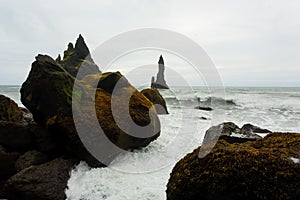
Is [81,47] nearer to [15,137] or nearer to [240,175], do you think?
[15,137]

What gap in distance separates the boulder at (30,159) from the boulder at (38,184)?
64 centimetres

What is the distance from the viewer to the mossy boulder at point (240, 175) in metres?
2.58

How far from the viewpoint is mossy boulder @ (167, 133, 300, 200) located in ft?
8.46

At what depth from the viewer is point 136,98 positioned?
24.3 feet

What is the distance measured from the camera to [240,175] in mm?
2725

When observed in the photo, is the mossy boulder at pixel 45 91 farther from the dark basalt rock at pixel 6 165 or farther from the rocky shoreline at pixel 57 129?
Result: the dark basalt rock at pixel 6 165

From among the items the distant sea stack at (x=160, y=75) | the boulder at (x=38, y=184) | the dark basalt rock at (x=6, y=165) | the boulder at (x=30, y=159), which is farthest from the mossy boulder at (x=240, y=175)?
the distant sea stack at (x=160, y=75)

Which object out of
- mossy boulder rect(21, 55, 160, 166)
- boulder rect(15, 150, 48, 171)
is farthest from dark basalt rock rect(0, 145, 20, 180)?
A: mossy boulder rect(21, 55, 160, 166)

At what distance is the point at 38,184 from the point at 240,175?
3.76 meters

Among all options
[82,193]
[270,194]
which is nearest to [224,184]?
[270,194]

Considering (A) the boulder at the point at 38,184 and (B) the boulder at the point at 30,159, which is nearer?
(A) the boulder at the point at 38,184

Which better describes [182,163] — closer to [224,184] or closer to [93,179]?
[224,184]

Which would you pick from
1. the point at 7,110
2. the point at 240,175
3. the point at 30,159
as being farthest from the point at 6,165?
the point at 240,175

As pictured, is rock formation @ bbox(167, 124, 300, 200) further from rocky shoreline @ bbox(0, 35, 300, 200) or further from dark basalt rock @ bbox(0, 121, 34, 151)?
dark basalt rock @ bbox(0, 121, 34, 151)
